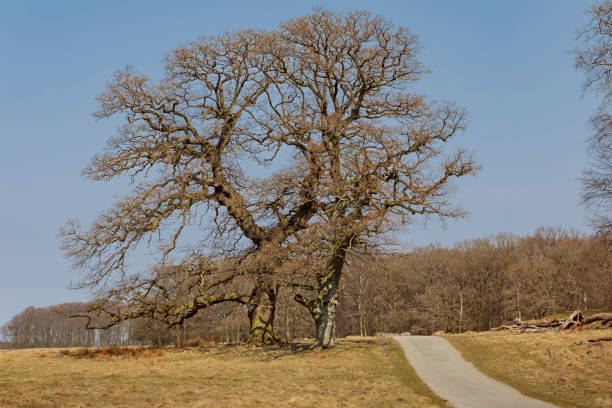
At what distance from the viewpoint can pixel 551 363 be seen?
22516mm

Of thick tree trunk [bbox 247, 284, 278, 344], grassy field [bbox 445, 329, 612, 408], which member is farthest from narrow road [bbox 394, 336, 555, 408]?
thick tree trunk [bbox 247, 284, 278, 344]

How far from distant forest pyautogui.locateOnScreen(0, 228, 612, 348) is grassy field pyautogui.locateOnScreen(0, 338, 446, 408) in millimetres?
28652

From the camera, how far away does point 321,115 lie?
1205 inches

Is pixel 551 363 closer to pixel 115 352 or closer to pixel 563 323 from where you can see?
pixel 563 323

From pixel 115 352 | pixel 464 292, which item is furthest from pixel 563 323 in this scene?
pixel 464 292

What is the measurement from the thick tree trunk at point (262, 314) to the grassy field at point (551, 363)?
10.3 meters

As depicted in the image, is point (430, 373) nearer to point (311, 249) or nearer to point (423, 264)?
point (311, 249)

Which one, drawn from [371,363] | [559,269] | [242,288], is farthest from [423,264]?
[371,363]

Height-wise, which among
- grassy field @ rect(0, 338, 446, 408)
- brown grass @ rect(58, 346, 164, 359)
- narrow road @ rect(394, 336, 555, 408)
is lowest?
narrow road @ rect(394, 336, 555, 408)

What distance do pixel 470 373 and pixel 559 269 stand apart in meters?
47.6

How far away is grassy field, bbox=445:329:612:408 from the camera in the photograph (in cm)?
1784

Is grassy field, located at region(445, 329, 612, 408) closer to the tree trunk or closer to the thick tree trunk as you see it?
the tree trunk

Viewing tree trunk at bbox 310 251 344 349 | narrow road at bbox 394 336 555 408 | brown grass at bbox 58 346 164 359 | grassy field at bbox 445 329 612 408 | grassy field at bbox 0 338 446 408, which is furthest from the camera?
tree trunk at bbox 310 251 344 349

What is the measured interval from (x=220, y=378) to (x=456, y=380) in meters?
9.09
